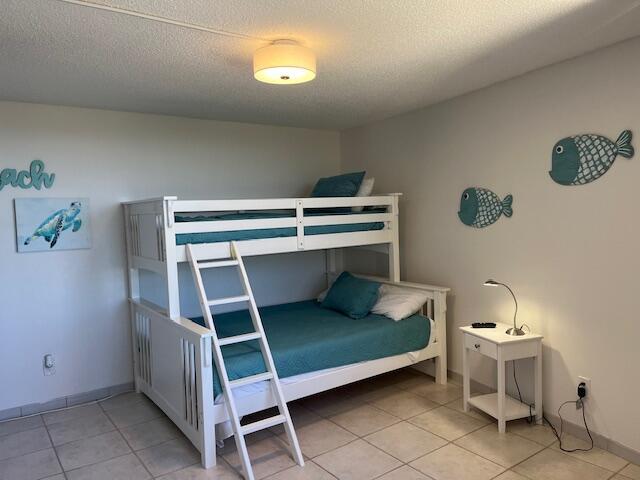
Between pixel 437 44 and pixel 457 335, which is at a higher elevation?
pixel 437 44

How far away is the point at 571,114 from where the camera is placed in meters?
2.78

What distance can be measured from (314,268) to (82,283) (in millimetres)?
2081

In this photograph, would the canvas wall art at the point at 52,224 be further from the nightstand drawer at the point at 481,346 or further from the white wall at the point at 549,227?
the nightstand drawer at the point at 481,346

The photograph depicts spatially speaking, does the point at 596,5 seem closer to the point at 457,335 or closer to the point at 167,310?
the point at 457,335

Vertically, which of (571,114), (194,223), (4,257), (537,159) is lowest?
(4,257)

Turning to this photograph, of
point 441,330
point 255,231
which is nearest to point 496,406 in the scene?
point 441,330

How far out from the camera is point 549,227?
295cm

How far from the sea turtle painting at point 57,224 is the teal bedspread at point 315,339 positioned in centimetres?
118

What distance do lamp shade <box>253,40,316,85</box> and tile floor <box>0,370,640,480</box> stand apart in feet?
6.82

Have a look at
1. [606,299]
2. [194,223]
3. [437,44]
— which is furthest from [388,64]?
[606,299]

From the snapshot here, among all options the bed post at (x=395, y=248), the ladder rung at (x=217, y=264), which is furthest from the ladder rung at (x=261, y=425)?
the bed post at (x=395, y=248)

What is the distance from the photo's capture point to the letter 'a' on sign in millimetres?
3244

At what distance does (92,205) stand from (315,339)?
1975 millimetres

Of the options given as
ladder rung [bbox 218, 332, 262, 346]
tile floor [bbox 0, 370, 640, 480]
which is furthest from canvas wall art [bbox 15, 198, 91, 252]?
ladder rung [bbox 218, 332, 262, 346]
